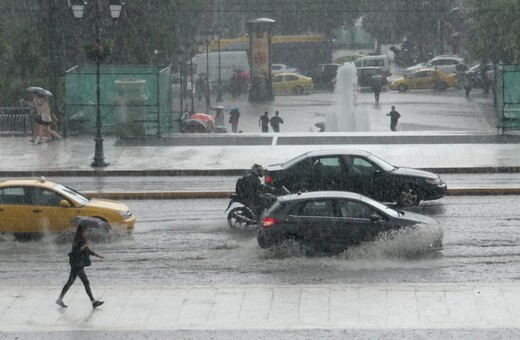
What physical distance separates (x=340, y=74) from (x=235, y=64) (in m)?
17.5

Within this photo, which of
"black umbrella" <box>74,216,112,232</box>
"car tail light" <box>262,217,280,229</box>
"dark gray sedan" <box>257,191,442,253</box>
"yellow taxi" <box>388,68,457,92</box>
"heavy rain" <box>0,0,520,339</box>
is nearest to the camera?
"heavy rain" <box>0,0,520,339</box>

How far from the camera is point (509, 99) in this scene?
3794 cm

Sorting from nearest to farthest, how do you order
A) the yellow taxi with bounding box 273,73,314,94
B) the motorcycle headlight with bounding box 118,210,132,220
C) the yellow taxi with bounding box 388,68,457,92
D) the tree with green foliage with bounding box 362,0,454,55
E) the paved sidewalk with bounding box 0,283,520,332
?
1. the paved sidewalk with bounding box 0,283,520,332
2. the motorcycle headlight with bounding box 118,210,132,220
3. the yellow taxi with bounding box 388,68,457,92
4. the yellow taxi with bounding box 273,73,314,94
5. the tree with green foliage with bounding box 362,0,454,55

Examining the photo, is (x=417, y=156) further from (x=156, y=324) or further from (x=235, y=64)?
(x=235, y=64)

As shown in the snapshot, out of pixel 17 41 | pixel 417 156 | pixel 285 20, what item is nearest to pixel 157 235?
pixel 417 156

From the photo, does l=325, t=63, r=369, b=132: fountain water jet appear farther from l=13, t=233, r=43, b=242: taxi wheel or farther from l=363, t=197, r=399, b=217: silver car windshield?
l=363, t=197, r=399, b=217: silver car windshield

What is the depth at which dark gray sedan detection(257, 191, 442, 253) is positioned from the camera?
20.4m

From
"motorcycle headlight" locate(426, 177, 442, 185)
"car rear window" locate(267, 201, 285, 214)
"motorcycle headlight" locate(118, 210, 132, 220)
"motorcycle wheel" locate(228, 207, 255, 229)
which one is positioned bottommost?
"motorcycle wheel" locate(228, 207, 255, 229)

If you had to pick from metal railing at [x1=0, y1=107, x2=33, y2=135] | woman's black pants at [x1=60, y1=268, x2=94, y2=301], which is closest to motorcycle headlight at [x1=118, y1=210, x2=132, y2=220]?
woman's black pants at [x1=60, y1=268, x2=94, y2=301]

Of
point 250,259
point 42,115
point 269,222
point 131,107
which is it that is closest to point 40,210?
point 250,259

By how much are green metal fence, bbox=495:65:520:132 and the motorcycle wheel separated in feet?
54.0

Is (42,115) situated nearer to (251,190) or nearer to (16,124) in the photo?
(16,124)

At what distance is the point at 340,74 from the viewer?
5741cm

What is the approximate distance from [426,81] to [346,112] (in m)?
18.0
